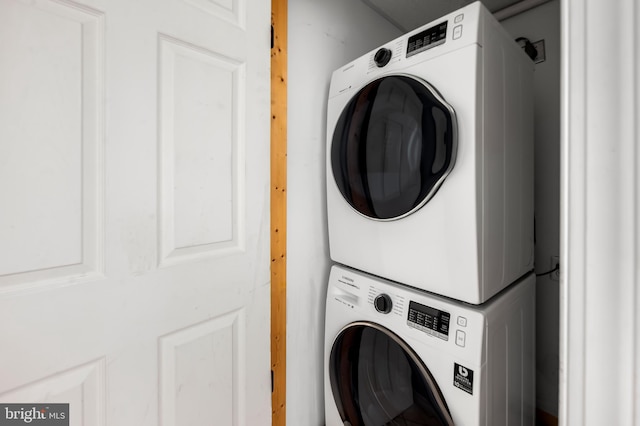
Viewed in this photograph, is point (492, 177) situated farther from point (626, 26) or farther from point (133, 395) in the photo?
point (133, 395)

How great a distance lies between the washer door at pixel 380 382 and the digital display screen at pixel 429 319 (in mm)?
98

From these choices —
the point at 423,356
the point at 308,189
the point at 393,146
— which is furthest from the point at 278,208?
the point at 423,356

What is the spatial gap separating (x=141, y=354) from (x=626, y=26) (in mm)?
1082

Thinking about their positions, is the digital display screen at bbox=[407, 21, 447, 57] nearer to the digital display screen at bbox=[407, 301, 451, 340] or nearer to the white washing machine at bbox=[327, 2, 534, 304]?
the white washing machine at bbox=[327, 2, 534, 304]

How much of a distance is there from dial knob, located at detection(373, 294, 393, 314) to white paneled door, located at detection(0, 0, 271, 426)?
16.9 inches

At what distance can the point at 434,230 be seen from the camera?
0.98m

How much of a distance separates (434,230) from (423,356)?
43cm

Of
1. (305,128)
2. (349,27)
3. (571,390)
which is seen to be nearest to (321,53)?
(349,27)

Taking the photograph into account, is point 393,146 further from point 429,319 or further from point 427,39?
point 429,319

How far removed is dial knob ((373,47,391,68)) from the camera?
1093 mm
